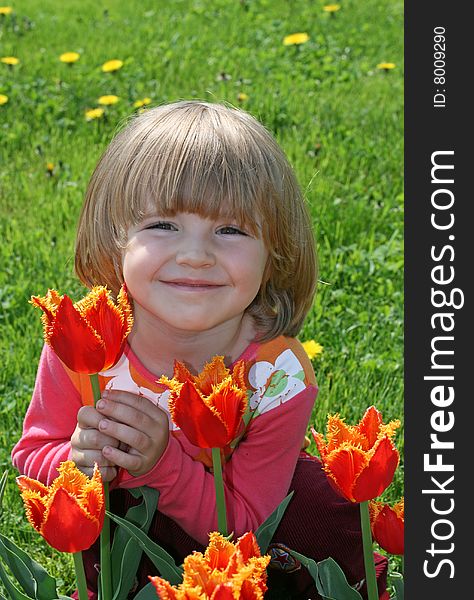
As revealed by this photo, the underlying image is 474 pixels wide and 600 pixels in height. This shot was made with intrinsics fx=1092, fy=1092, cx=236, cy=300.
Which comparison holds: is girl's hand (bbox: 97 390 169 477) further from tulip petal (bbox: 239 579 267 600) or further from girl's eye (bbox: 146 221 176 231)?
tulip petal (bbox: 239 579 267 600)

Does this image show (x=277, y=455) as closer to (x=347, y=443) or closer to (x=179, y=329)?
(x=179, y=329)

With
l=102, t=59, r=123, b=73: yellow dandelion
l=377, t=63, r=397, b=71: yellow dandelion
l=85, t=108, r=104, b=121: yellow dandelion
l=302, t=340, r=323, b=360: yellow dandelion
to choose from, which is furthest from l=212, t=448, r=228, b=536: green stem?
l=377, t=63, r=397, b=71: yellow dandelion

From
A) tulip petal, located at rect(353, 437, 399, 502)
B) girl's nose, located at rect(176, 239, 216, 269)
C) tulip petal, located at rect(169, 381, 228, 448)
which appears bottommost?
tulip petal, located at rect(353, 437, 399, 502)

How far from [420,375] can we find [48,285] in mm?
2000

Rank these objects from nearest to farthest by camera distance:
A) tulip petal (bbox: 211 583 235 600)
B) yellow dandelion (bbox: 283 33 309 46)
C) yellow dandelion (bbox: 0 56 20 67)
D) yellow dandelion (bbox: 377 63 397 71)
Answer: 1. tulip petal (bbox: 211 583 235 600)
2. yellow dandelion (bbox: 0 56 20 67)
3. yellow dandelion (bbox: 377 63 397 71)
4. yellow dandelion (bbox: 283 33 309 46)

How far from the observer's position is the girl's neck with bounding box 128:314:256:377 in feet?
6.55

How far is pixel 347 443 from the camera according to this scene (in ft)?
4.58

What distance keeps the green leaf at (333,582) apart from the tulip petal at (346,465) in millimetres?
222

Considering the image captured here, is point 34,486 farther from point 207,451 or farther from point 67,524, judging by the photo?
point 207,451

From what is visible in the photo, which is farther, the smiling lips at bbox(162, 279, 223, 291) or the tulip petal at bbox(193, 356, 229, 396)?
the smiling lips at bbox(162, 279, 223, 291)

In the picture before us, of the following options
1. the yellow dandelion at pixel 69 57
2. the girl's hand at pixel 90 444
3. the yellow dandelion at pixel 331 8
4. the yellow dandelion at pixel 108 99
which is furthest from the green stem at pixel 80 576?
the yellow dandelion at pixel 331 8

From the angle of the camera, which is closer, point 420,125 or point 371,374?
point 420,125

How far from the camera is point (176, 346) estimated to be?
200cm

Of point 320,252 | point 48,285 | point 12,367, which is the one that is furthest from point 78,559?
point 320,252
